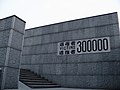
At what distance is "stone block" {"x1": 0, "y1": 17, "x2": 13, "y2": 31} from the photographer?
273 inches

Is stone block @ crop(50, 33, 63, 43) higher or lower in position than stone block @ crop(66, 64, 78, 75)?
higher

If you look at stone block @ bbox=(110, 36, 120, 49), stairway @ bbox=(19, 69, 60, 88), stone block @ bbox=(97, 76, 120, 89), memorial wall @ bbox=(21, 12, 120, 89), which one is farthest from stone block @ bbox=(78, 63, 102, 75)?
stairway @ bbox=(19, 69, 60, 88)

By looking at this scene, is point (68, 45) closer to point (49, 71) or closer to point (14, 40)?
point (49, 71)

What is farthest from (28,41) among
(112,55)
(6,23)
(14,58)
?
(112,55)

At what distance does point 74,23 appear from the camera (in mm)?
10602

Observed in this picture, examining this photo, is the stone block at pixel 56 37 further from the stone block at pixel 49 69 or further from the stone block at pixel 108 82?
the stone block at pixel 108 82

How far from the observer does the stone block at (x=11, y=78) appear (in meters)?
6.31

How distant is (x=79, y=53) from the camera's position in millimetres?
9742

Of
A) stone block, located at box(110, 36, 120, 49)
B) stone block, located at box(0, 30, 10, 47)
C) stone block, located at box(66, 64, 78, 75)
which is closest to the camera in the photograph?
stone block, located at box(0, 30, 10, 47)

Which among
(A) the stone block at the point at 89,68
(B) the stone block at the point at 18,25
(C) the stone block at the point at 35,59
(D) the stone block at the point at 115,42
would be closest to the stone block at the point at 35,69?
(C) the stone block at the point at 35,59

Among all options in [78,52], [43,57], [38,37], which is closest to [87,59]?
[78,52]

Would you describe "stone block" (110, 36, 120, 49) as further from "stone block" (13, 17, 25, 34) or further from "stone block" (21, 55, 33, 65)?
"stone block" (21, 55, 33, 65)

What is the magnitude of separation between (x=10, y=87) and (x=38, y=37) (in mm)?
6057

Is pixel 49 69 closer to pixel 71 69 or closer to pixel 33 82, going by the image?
pixel 71 69
